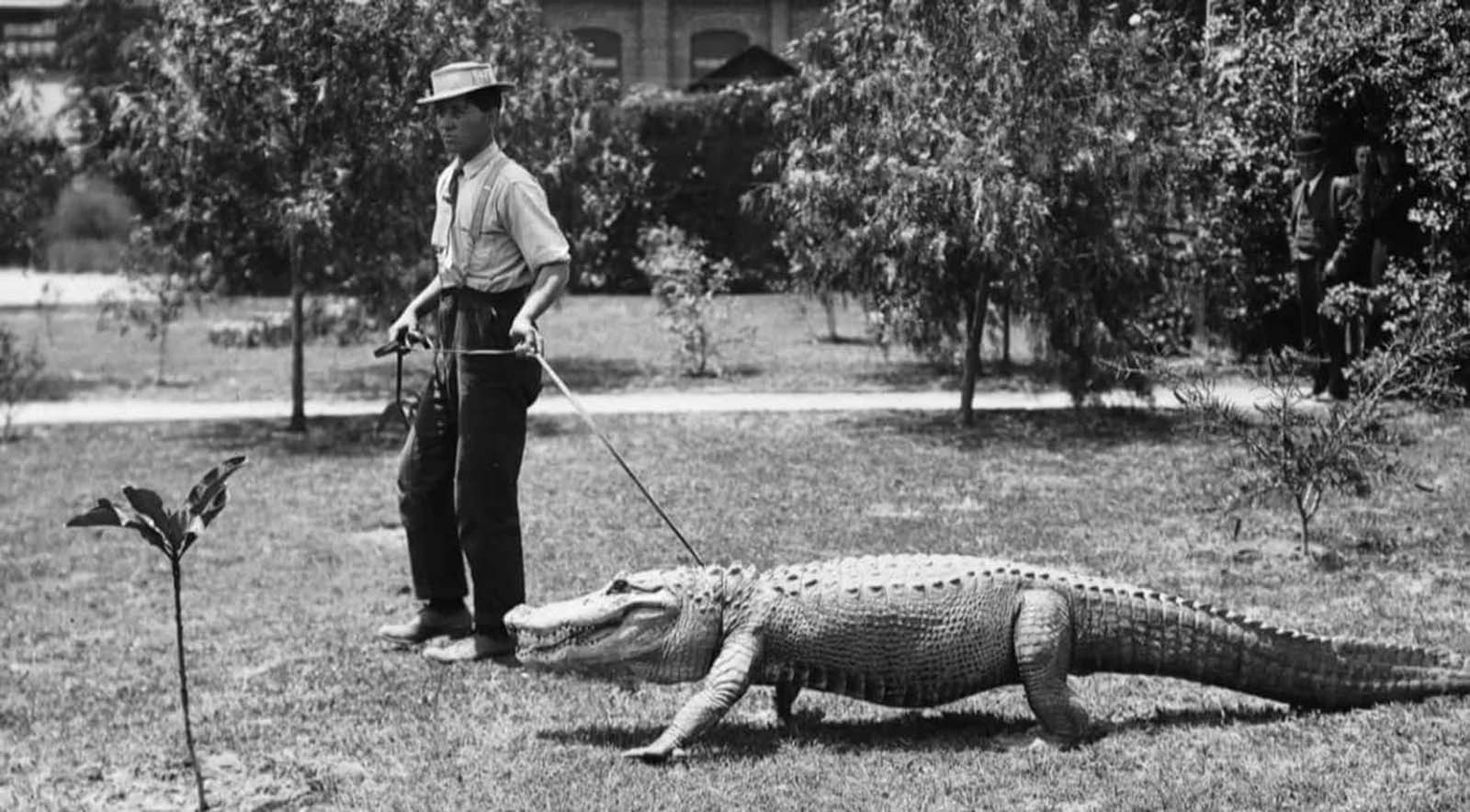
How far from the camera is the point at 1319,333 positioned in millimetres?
15945

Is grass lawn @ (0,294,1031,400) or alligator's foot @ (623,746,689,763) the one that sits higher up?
grass lawn @ (0,294,1031,400)

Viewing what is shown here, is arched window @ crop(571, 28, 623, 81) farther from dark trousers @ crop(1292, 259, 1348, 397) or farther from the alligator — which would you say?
the alligator

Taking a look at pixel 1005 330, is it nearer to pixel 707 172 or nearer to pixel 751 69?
pixel 707 172

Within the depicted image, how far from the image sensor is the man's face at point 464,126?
7203 mm

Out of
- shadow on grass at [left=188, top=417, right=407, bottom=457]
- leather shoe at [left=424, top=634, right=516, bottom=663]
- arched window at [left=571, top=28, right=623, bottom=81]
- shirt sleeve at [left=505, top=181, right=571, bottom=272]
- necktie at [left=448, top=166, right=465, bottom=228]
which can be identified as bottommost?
leather shoe at [left=424, top=634, right=516, bottom=663]

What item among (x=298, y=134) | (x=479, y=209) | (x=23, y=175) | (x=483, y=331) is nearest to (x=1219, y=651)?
(x=483, y=331)

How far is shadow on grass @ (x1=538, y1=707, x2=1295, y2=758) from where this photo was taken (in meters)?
6.15

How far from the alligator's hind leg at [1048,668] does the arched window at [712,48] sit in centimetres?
3298

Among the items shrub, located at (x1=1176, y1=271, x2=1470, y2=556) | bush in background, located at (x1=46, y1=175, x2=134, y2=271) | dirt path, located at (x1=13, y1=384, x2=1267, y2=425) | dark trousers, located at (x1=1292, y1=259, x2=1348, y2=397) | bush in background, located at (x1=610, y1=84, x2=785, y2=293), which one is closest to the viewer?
shrub, located at (x1=1176, y1=271, x2=1470, y2=556)

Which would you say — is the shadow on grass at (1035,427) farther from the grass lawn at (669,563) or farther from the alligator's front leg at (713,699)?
the alligator's front leg at (713,699)

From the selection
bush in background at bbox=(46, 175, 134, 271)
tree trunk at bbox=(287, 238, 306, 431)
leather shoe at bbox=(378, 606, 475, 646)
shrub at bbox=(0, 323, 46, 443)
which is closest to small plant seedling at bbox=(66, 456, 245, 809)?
leather shoe at bbox=(378, 606, 475, 646)

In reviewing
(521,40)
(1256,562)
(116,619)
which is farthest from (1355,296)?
(116,619)

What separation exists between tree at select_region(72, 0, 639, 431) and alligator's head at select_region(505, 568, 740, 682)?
8945mm

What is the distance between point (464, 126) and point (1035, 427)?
8530mm
